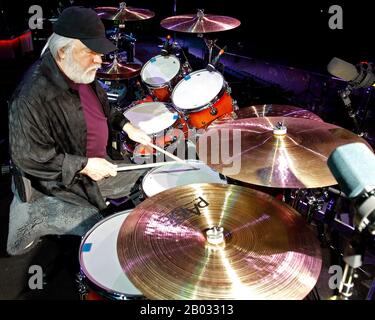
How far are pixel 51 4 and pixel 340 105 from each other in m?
6.89

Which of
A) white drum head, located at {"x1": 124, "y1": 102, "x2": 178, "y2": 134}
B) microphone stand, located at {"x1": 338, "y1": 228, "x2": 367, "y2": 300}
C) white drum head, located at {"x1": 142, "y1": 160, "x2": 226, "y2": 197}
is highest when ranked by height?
microphone stand, located at {"x1": 338, "y1": 228, "x2": 367, "y2": 300}

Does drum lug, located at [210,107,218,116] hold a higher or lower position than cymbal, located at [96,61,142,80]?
lower

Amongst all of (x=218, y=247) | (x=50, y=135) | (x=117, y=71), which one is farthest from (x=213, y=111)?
(x=218, y=247)

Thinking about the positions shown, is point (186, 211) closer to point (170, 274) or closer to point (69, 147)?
point (170, 274)

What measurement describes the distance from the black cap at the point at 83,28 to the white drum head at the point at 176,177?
3.11 feet

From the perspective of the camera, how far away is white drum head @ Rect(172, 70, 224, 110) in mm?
3621

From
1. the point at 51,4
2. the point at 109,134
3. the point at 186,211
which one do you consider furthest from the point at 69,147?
the point at 51,4

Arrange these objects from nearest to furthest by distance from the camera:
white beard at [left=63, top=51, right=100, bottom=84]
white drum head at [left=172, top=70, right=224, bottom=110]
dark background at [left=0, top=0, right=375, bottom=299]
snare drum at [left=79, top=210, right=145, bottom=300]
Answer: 1. snare drum at [left=79, top=210, right=145, bottom=300]
2. white beard at [left=63, top=51, right=100, bottom=84]
3. dark background at [left=0, top=0, right=375, bottom=299]
4. white drum head at [left=172, top=70, right=224, bottom=110]

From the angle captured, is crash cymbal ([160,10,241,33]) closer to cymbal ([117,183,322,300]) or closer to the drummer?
the drummer

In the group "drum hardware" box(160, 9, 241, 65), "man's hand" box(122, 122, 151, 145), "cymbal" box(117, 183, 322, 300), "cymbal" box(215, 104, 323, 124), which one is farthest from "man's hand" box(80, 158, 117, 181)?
"drum hardware" box(160, 9, 241, 65)

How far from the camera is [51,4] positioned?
26.7ft

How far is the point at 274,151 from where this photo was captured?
1.95 meters

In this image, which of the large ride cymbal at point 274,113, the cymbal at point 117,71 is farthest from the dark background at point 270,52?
the cymbal at point 117,71

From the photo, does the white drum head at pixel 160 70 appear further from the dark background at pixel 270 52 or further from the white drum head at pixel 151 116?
the dark background at pixel 270 52
